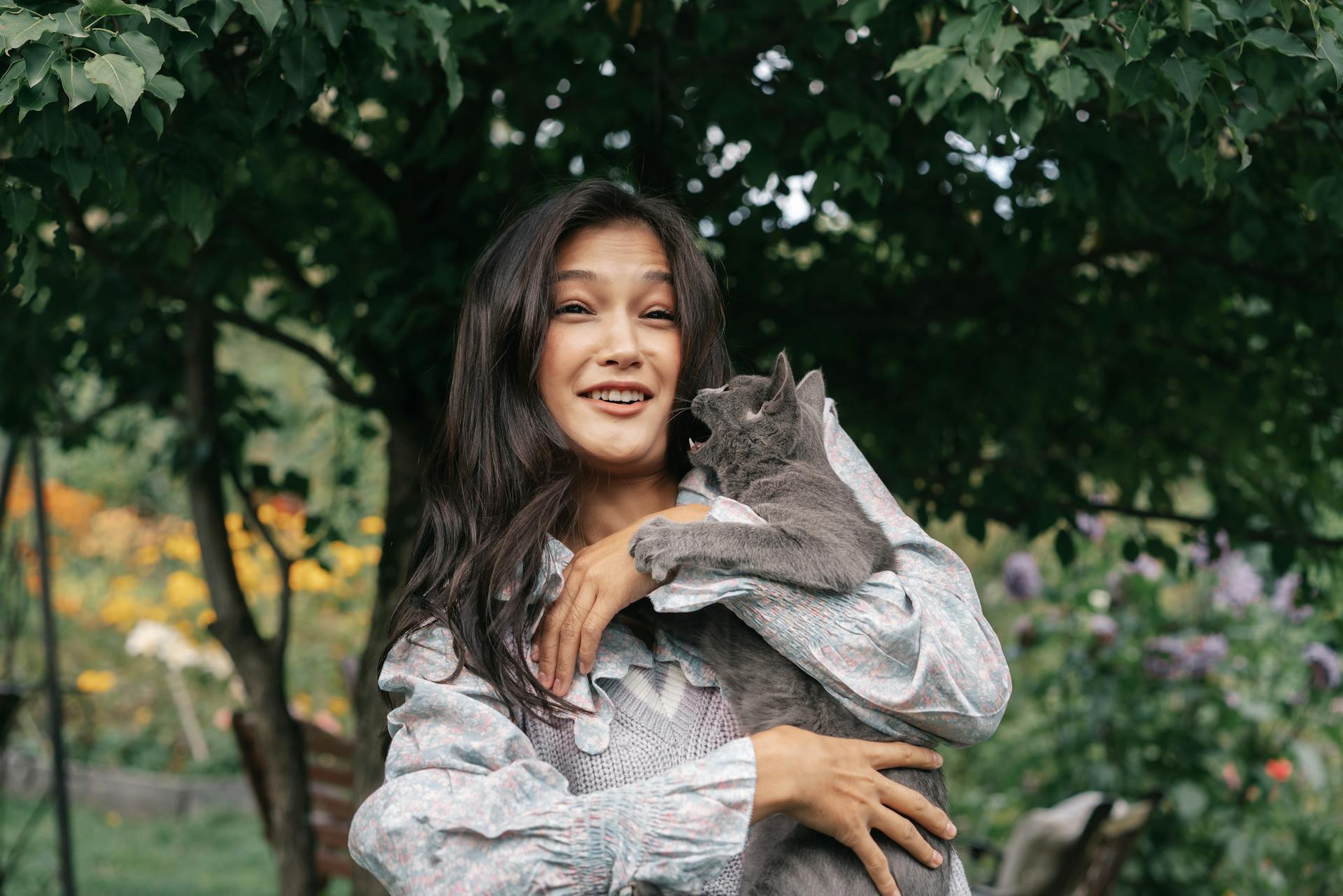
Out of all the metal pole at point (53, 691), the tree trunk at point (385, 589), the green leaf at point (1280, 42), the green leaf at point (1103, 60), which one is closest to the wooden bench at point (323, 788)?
the metal pole at point (53, 691)

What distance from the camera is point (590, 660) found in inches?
67.7

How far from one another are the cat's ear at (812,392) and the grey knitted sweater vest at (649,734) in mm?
592

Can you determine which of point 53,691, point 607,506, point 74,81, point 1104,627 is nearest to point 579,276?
point 607,506

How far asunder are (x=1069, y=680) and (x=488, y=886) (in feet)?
13.0

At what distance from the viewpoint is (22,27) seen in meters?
1.56

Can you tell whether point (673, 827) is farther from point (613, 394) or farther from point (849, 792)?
point (613, 394)

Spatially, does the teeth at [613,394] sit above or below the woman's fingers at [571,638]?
A: above

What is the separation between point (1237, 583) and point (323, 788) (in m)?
3.49

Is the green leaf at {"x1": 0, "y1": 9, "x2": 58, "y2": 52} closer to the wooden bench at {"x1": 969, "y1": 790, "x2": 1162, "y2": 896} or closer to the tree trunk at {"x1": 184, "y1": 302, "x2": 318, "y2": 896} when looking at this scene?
the tree trunk at {"x1": 184, "y1": 302, "x2": 318, "y2": 896}

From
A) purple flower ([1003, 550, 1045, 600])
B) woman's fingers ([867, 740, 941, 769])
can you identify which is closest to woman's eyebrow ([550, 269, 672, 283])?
woman's fingers ([867, 740, 941, 769])

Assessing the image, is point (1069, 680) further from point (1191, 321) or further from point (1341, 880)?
point (1191, 321)

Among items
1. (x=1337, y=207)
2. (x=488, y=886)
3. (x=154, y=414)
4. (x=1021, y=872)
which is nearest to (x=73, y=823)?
(x=154, y=414)

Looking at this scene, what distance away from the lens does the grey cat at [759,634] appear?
5.58 ft

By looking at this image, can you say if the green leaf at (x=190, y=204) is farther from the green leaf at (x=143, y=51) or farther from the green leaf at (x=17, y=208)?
the green leaf at (x=143, y=51)
